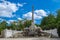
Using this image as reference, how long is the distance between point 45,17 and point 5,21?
11.5 m

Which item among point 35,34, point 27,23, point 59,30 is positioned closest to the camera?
point 59,30

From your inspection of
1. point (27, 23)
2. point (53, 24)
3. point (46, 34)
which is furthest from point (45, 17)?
point (46, 34)

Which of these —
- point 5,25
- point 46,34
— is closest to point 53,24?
point 46,34

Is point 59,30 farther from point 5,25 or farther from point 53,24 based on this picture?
point 5,25

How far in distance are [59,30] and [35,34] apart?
4822 mm

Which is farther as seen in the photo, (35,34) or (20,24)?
(20,24)

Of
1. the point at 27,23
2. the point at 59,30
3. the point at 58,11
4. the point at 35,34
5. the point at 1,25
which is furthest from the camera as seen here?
the point at 27,23

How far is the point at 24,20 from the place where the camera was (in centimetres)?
5350

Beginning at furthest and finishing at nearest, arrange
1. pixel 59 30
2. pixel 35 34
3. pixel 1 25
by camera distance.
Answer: pixel 1 25, pixel 35 34, pixel 59 30

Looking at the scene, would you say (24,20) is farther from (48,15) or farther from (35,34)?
(35,34)

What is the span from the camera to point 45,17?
167ft

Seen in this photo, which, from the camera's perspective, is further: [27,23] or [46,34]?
[27,23]

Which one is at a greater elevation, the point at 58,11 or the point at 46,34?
the point at 58,11

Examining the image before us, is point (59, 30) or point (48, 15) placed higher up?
point (48, 15)
